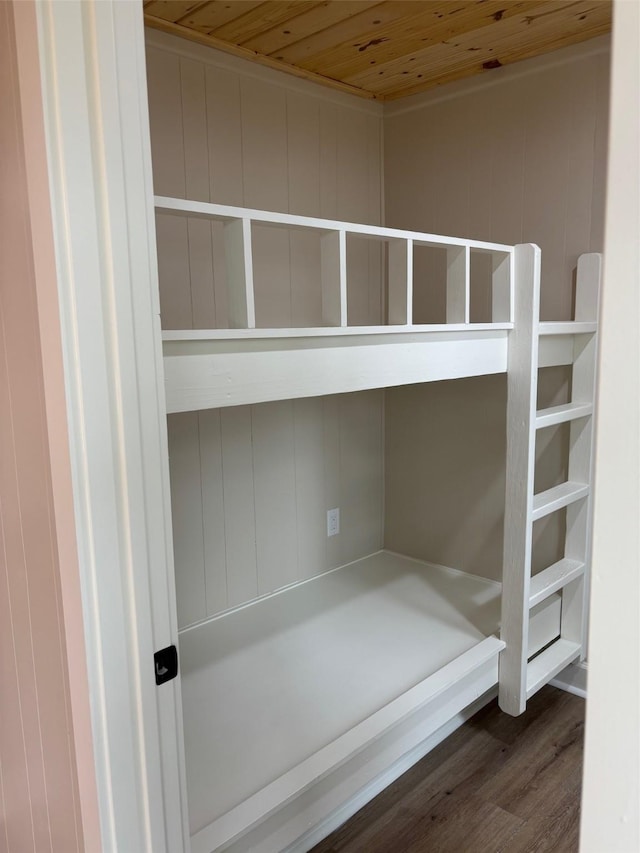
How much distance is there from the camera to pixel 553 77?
2.38 m

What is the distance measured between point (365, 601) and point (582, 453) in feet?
3.29

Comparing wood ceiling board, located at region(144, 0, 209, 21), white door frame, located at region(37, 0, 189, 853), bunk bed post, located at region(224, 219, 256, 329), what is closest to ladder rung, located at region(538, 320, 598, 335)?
bunk bed post, located at region(224, 219, 256, 329)

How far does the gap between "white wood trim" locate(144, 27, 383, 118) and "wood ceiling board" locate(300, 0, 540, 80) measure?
85 millimetres

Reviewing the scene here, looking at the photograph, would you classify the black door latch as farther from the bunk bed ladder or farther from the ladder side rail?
the ladder side rail

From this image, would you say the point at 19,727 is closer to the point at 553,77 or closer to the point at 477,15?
the point at 477,15

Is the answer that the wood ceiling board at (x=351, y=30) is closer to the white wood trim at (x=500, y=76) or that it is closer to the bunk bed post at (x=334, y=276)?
the white wood trim at (x=500, y=76)

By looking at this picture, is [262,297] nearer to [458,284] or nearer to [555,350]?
[458,284]

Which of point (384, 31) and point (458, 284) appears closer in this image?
point (458, 284)

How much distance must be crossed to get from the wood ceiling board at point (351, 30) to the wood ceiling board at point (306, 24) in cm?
3

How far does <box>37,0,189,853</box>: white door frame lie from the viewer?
2.62ft

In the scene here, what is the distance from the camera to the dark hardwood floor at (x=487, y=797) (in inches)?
70.4

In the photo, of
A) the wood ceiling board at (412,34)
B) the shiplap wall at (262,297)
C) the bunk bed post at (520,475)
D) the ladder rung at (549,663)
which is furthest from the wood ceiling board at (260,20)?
the ladder rung at (549,663)

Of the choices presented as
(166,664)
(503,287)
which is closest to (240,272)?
(166,664)

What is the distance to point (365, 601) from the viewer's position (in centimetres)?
262
